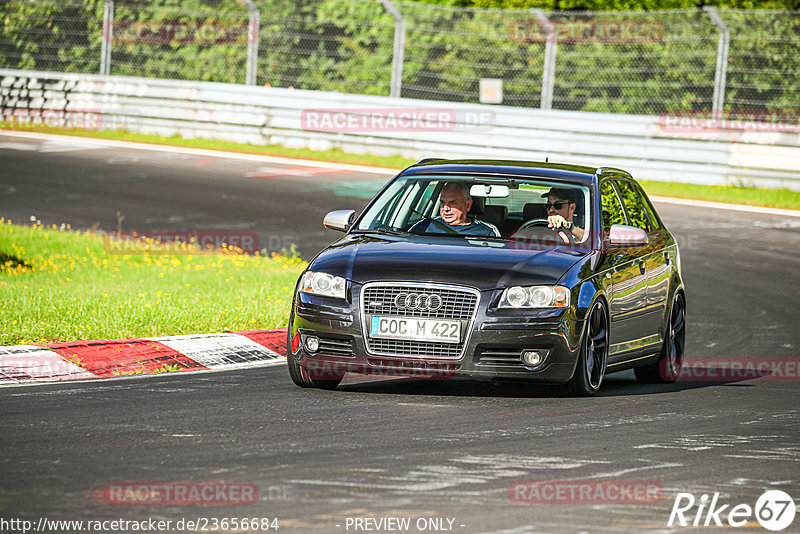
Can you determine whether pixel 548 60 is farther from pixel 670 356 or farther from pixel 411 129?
pixel 670 356

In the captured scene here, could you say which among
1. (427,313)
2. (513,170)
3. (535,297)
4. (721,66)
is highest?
(721,66)

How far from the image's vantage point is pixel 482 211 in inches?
398

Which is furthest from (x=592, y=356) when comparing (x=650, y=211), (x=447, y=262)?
(x=650, y=211)

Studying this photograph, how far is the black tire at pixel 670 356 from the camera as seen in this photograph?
10656mm

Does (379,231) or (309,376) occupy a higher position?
(379,231)

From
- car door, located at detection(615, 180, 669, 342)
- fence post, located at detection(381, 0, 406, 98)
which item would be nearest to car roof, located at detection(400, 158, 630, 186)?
car door, located at detection(615, 180, 669, 342)

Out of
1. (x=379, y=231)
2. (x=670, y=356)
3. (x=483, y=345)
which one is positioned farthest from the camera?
(x=670, y=356)

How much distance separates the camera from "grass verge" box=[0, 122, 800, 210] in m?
21.8

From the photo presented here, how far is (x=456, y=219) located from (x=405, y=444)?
3094 millimetres

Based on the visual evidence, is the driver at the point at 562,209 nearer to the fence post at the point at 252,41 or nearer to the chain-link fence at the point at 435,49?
the chain-link fence at the point at 435,49

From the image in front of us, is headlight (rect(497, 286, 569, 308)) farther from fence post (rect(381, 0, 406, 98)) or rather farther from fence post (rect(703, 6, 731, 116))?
fence post (rect(381, 0, 406, 98))

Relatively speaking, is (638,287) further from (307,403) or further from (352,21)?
(352,21)

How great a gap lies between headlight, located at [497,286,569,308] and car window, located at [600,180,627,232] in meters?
1.36

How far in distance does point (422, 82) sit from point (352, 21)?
5.78 feet
